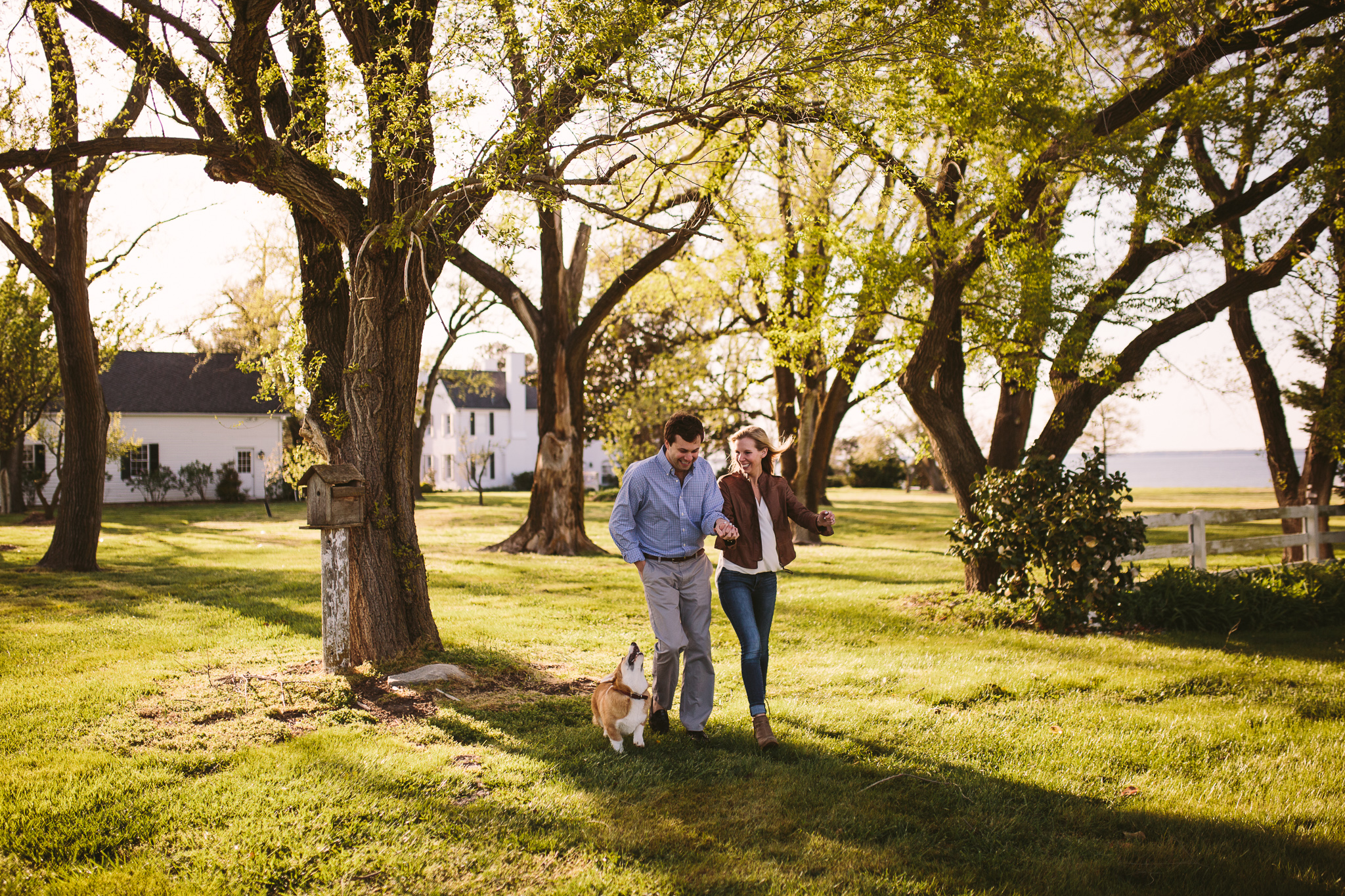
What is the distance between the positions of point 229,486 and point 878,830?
120 feet

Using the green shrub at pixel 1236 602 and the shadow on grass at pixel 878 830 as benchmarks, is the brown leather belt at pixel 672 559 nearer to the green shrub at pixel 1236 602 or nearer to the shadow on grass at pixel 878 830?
the shadow on grass at pixel 878 830

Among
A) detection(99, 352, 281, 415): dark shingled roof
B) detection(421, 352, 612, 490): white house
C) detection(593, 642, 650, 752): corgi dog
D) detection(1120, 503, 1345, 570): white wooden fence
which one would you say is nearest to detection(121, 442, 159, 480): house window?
detection(99, 352, 281, 415): dark shingled roof

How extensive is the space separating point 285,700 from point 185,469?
33.6 meters

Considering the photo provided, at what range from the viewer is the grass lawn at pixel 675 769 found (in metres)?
3.69

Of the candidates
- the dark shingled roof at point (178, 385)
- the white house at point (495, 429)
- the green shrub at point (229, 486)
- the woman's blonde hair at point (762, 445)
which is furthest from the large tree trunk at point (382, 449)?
the white house at point (495, 429)

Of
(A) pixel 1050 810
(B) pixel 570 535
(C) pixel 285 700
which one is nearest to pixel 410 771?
(C) pixel 285 700

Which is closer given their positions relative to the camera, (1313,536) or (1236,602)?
(1236,602)

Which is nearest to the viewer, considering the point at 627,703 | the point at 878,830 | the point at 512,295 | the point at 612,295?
the point at 878,830

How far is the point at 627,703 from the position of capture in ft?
16.6

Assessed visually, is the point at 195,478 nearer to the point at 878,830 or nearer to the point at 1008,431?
the point at 1008,431

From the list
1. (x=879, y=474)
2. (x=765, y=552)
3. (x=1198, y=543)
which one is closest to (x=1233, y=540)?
(x=1198, y=543)

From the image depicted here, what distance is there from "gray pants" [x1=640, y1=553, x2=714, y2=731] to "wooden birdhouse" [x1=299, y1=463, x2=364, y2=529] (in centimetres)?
290

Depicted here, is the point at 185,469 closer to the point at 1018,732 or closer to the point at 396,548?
the point at 396,548

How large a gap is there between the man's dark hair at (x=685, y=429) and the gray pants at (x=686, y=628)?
2.51 ft
